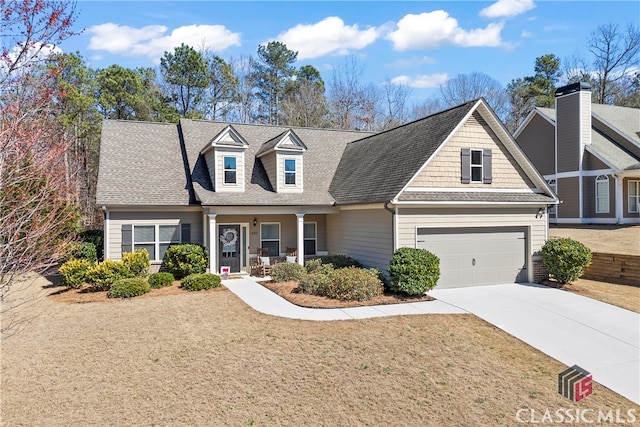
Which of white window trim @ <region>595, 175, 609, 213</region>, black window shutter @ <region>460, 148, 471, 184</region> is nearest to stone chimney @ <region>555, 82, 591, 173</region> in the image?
white window trim @ <region>595, 175, 609, 213</region>

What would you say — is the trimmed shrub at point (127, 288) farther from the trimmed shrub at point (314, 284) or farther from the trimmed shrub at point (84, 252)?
the trimmed shrub at point (314, 284)

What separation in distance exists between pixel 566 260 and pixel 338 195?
8.81 metres

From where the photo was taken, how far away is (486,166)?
599 inches

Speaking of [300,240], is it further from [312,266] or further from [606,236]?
[606,236]

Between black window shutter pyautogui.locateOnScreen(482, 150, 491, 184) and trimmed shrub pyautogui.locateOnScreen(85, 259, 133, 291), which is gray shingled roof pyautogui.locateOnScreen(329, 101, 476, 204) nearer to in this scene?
black window shutter pyautogui.locateOnScreen(482, 150, 491, 184)

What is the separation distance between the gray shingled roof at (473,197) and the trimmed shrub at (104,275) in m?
9.95

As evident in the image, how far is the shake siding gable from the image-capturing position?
14.6 meters

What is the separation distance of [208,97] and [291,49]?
9.48 m

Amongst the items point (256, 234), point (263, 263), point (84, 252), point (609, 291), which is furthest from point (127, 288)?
point (609, 291)

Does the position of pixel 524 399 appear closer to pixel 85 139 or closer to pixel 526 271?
pixel 526 271

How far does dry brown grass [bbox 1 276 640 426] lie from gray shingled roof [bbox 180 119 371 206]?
7223mm

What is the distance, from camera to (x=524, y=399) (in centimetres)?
701

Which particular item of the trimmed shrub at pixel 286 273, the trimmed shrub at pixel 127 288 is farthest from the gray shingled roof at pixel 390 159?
the trimmed shrub at pixel 127 288

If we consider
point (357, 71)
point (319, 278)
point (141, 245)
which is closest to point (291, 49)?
point (357, 71)
